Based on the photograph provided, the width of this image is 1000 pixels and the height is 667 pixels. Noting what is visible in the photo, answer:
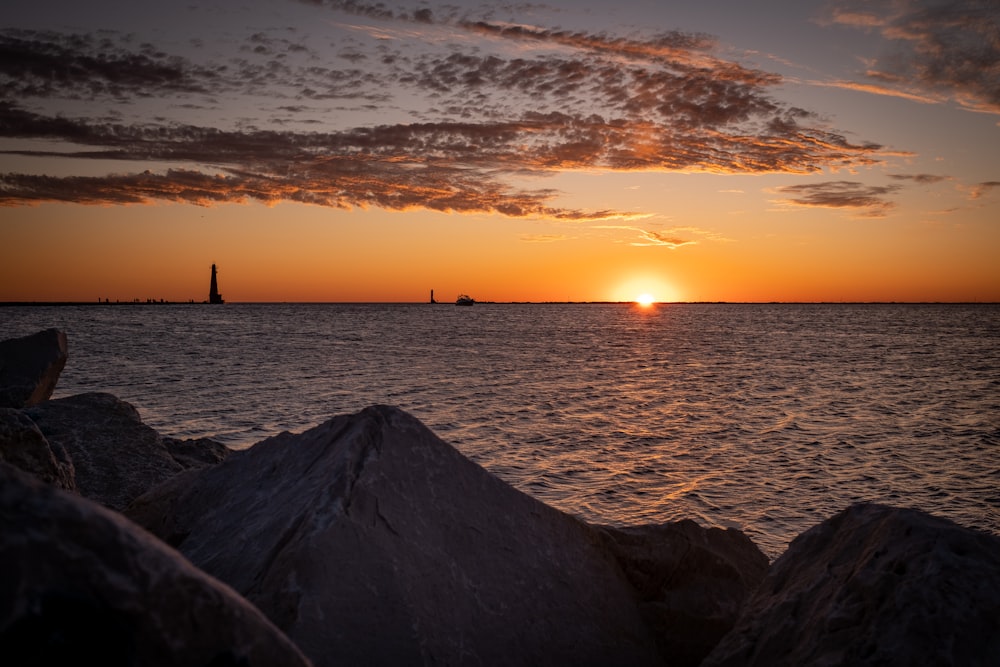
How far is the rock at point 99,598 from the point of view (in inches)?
69.1

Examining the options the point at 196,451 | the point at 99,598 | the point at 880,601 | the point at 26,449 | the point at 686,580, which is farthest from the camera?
the point at 196,451

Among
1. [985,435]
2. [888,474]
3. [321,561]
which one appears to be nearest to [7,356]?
[321,561]

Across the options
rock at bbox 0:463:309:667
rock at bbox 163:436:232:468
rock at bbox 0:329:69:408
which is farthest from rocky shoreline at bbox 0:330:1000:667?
rock at bbox 0:329:69:408

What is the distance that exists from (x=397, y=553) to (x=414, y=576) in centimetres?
16

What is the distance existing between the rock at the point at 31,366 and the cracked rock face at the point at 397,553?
9314 mm

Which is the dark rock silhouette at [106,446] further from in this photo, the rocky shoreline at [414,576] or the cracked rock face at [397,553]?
the cracked rock face at [397,553]

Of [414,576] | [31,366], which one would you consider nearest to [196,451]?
[31,366]

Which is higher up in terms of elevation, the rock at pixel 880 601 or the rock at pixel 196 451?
the rock at pixel 880 601

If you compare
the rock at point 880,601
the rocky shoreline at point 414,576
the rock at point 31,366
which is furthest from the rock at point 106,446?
the rock at point 880,601

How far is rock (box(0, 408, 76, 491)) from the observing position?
492cm

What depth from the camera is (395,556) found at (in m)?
3.95

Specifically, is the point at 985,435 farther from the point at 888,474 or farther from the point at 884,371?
the point at 884,371

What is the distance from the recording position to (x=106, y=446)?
9.12 m

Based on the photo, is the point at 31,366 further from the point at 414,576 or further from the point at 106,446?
the point at 414,576
